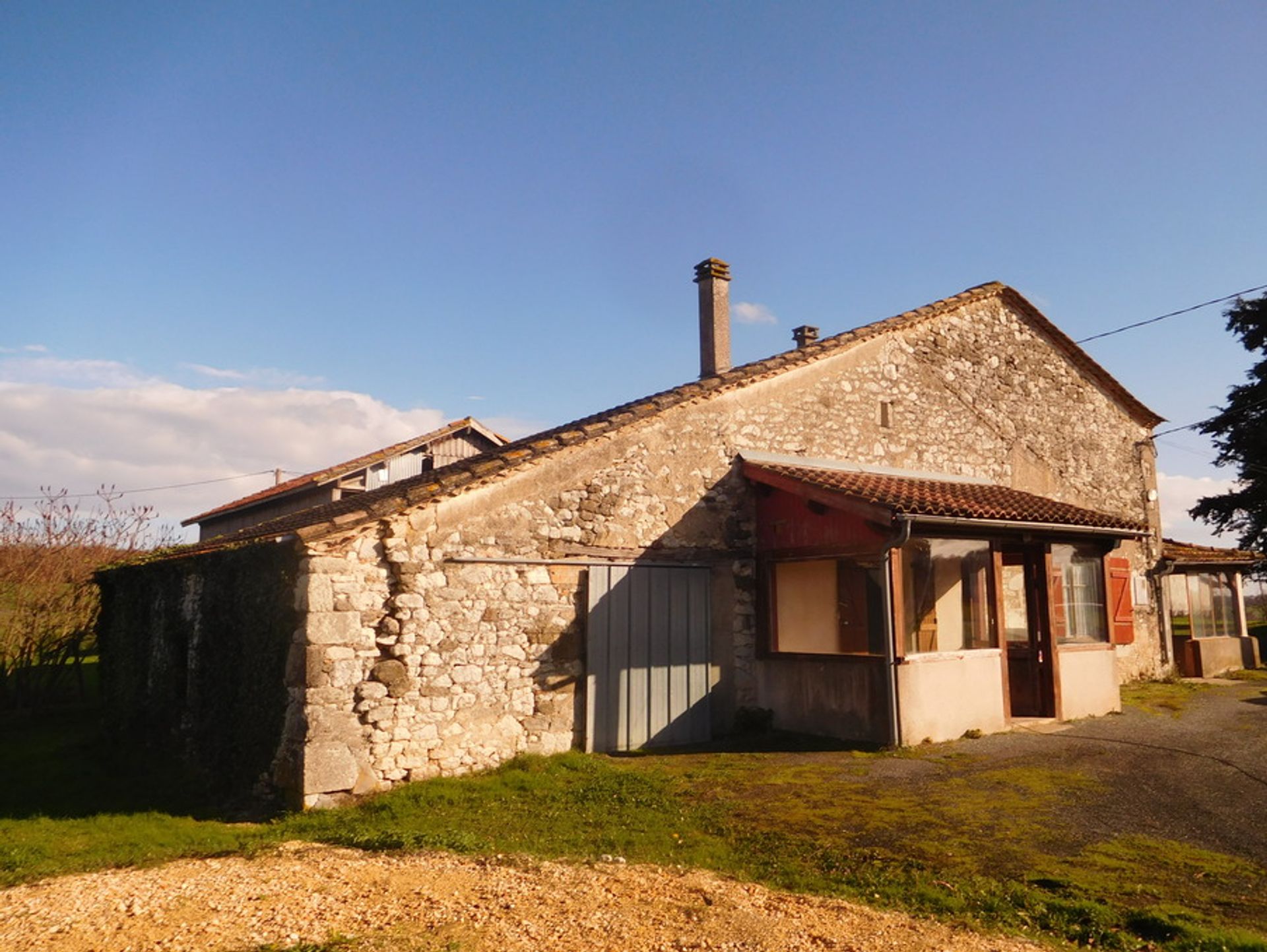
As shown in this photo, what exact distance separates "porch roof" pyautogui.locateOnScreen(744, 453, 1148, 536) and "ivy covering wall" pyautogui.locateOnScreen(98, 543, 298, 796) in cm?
544

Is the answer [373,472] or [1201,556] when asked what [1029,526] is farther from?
[373,472]

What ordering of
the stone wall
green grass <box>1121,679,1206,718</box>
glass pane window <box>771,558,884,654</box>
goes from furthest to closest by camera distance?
green grass <box>1121,679,1206,718</box>, glass pane window <box>771,558,884,654</box>, the stone wall

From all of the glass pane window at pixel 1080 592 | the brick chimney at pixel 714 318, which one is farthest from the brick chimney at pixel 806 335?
the glass pane window at pixel 1080 592

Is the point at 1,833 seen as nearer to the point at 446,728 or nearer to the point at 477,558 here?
the point at 446,728

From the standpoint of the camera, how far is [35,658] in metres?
15.6

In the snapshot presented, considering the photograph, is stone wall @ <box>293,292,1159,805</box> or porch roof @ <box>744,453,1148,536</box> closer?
stone wall @ <box>293,292,1159,805</box>

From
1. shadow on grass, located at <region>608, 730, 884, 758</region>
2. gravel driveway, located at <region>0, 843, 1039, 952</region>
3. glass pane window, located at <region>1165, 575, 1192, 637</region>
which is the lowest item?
gravel driveway, located at <region>0, 843, 1039, 952</region>

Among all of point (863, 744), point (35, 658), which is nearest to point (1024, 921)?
point (863, 744)

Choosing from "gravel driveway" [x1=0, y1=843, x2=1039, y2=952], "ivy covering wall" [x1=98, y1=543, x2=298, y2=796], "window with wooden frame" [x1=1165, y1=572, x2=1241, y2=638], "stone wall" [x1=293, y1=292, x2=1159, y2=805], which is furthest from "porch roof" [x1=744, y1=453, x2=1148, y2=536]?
"window with wooden frame" [x1=1165, y1=572, x2=1241, y2=638]

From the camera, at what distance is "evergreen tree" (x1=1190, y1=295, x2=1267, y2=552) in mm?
20422

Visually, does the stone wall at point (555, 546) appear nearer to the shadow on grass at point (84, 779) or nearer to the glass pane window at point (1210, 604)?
the shadow on grass at point (84, 779)

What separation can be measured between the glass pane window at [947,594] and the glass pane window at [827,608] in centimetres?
37

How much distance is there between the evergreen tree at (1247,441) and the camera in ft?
67.0

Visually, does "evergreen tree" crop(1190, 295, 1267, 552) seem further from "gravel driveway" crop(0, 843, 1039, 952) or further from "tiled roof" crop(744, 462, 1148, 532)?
"gravel driveway" crop(0, 843, 1039, 952)
